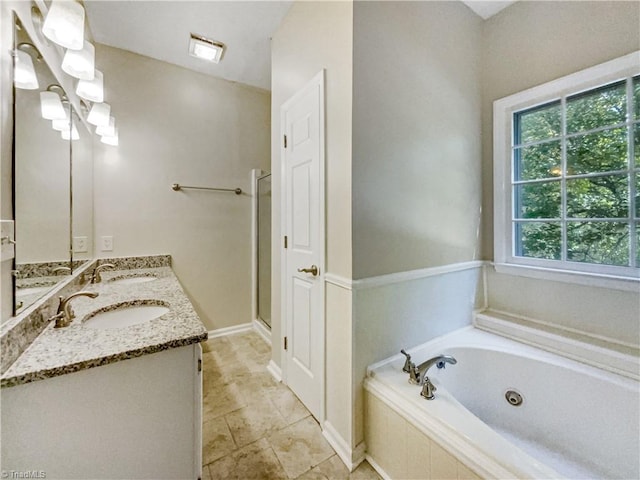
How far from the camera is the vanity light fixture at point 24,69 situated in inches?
34.8

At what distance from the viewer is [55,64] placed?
1.25 meters

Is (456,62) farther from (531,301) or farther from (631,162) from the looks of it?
(531,301)

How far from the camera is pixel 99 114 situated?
172 centimetres

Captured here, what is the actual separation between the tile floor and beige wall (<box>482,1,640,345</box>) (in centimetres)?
147

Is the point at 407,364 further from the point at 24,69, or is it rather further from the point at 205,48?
the point at 205,48

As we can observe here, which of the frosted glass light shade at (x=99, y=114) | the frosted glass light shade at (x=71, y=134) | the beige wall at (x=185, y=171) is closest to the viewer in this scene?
the frosted glass light shade at (x=71, y=134)

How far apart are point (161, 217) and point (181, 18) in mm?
1561

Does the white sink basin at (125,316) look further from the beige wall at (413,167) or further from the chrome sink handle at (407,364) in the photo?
the chrome sink handle at (407,364)

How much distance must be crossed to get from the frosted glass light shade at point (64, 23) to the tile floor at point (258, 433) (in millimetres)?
2037

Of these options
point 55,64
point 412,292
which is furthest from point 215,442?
point 55,64

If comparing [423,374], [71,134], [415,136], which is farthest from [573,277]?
[71,134]

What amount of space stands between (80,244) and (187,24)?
1763mm

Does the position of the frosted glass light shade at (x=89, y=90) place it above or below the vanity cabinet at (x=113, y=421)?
above

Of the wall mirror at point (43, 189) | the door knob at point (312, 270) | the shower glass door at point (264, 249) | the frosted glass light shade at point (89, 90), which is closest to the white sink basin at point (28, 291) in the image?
the wall mirror at point (43, 189)
